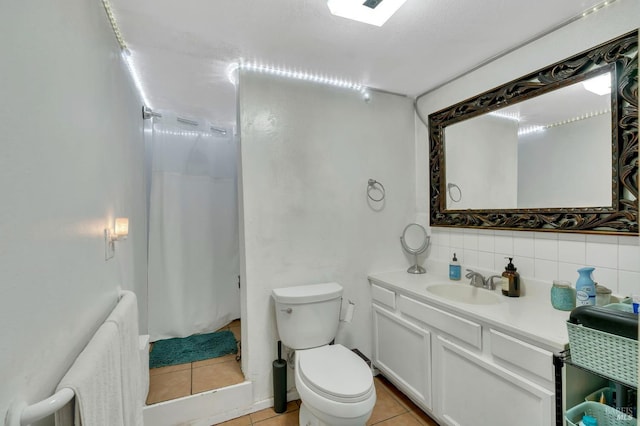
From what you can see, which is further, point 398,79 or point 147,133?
point 147,133

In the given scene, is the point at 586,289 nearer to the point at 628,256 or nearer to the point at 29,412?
the point at 628,256

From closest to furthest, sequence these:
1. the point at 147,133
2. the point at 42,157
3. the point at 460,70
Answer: the point at 42,157, the point at 460,70, the point at 147,133

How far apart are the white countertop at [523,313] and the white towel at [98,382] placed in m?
1.46

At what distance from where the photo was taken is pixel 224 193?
Result: 2.91 m

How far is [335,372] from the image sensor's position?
151 cm

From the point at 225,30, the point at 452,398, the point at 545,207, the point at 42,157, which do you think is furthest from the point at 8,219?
the point at 545,207

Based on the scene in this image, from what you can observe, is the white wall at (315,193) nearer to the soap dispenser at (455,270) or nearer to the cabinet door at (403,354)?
the cabinet door at (403,354)

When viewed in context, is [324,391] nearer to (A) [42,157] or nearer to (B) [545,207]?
(A) [42,157]

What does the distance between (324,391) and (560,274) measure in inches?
53.6

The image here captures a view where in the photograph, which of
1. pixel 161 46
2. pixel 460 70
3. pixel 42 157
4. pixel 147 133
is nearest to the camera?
pixel 42 157

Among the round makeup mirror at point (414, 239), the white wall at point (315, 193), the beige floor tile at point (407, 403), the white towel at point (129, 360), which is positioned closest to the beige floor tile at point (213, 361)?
the white wall at point (315, 193)

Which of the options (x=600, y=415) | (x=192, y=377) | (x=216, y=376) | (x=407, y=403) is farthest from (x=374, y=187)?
(x=192, y=377)

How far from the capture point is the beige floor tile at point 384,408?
179 centimetres

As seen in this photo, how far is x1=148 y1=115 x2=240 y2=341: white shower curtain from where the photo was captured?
253cm
